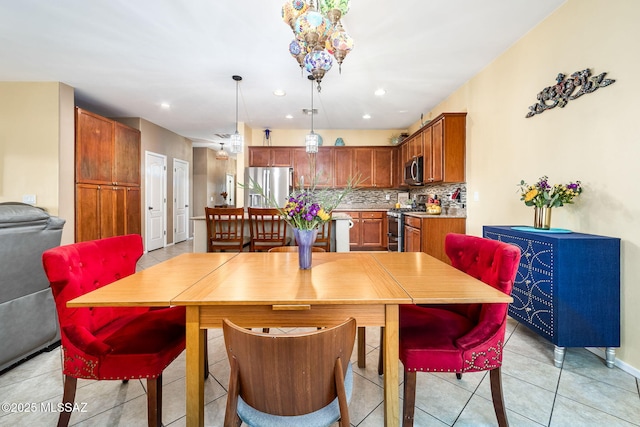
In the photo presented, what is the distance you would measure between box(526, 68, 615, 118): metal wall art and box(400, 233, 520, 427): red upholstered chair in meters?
1.61

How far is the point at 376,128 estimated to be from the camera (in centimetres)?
620

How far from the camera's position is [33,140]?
12.4ft

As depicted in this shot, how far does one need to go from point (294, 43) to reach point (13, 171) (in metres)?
4.41

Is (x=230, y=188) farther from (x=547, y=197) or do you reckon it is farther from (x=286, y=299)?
(x=286, y=299)

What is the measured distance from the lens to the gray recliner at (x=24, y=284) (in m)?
1.70

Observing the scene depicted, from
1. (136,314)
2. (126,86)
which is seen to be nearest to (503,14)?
(136,314)

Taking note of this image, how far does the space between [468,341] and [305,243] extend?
860 millimetres

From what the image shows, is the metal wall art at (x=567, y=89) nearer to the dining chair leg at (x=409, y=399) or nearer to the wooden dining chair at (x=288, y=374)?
the dining chair leg at (x=409, y=399)

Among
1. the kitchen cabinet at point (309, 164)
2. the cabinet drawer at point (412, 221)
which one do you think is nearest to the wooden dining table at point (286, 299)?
the cabinet drawer at point (412, 221)

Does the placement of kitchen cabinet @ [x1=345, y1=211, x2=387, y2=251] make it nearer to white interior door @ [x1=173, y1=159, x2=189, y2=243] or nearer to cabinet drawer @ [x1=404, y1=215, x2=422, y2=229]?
cabinet drawer @ [x1=404, y1=215, x2=422, y2=229]

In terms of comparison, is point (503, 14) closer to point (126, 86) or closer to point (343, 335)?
point (343, 335)

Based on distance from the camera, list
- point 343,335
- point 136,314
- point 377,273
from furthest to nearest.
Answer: point 136,314 < point 377,273 < point 343,335

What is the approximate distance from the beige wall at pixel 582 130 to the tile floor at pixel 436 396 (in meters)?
0.41

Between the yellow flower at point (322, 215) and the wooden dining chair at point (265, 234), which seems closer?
the yellow flower at point (322, 215)
